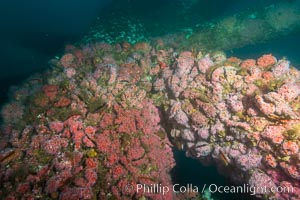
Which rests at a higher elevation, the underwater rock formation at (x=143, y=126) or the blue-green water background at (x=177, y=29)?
the blue-green water background at (x=177, y=29)

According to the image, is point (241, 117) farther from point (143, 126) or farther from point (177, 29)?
point (177, 29)

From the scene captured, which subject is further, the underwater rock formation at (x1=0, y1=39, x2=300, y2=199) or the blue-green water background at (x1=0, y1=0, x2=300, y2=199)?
the blue-green water background at (x1=0, y1=0, x2=300, y2=199)

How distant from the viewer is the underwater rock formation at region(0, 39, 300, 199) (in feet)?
16.5

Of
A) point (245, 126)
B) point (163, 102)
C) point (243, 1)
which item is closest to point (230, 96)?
point (245, 126)

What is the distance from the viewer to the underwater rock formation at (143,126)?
16.5ft

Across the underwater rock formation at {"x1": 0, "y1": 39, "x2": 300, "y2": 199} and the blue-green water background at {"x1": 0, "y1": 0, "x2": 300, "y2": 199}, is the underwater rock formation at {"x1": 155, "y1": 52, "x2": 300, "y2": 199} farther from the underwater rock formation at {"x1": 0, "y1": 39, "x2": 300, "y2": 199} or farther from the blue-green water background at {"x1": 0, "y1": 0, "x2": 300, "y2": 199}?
the blue-green water background at {"x1": 0, "y1": 0, "x2": 300, "y2": 199}

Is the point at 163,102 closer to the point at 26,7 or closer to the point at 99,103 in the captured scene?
the point at 99,103

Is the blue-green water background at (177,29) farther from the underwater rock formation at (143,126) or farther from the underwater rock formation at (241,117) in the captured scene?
the underwater rock formation at (143,126)

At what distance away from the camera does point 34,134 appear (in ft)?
19.0

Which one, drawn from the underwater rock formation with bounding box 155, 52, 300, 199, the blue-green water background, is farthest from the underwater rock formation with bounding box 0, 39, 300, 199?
the blue-green water background

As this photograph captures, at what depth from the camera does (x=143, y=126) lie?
6.67 metres

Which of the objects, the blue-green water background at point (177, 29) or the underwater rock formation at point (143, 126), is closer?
the underwater rock formation at point (143, 126)

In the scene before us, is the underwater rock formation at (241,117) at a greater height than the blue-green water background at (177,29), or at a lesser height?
lesser

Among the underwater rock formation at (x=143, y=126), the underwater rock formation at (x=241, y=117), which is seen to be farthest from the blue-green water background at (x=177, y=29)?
the underwater rock formation at (x=143, y=126)
